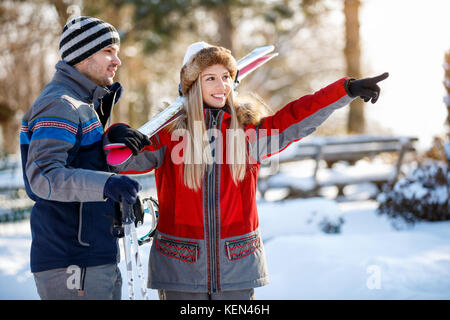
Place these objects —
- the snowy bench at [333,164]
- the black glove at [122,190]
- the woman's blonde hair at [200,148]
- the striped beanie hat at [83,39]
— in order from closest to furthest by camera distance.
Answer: the black glove at [122,190] → the striped beanie hat at [83,39] → the woman's blonde hair at [200,148] → the snowy bench at [333,164]

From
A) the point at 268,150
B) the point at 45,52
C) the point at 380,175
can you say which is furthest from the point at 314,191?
the point at 45,52

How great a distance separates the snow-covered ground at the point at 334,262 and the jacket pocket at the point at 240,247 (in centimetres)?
161

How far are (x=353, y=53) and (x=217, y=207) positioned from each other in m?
11.8

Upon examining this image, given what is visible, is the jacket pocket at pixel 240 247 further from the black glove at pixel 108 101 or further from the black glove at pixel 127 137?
the black glove at pixel 108 101

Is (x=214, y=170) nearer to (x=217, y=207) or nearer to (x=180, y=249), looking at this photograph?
(x=217, y=207)

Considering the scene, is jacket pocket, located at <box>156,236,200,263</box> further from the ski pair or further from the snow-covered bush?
the snow-covered bush

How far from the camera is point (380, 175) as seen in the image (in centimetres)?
935

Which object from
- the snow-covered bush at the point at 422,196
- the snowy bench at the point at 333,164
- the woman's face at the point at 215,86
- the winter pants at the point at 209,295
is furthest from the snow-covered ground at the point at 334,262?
the snowy bench at the point at 333,164

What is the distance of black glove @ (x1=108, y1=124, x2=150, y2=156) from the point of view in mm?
2037

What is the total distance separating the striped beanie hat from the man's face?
2 centimetres

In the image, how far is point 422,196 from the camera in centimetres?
582

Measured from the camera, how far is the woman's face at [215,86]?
2.45 meters

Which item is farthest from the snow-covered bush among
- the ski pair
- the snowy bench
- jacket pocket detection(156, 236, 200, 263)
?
jacket pocket detection(156, 236, 200, 263)

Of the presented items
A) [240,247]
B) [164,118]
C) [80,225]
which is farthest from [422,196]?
[80,225]
